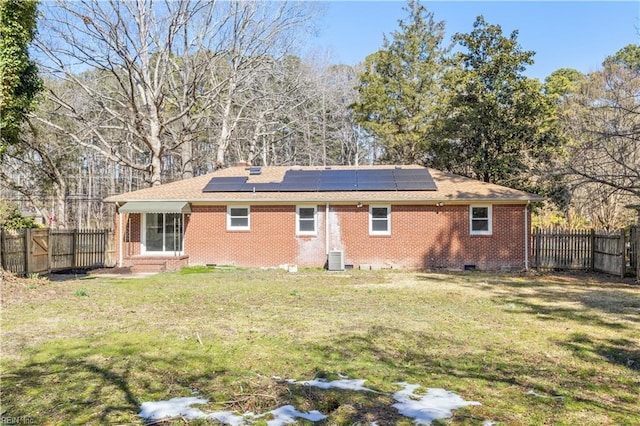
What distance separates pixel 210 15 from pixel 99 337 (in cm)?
2150

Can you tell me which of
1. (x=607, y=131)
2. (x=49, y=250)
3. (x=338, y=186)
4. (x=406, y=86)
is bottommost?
(x=49, y=250)

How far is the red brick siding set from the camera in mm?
17203

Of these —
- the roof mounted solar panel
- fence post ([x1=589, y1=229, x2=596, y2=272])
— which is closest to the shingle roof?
the roof mounted solar panel

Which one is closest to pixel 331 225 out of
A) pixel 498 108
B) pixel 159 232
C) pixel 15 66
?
pixel 159 232

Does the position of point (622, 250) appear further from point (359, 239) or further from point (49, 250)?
point (49, 250)

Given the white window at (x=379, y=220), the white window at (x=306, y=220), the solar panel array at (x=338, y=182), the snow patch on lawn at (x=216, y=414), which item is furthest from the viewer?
the solar panel array at (x=338, y=182)

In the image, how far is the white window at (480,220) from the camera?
17.3m

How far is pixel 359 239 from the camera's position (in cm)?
1773

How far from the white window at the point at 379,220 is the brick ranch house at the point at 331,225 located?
40mm

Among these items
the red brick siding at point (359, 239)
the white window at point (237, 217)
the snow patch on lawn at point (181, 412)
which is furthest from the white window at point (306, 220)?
the snow patch on lawn at point (181, 412)

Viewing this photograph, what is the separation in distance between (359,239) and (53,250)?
436 inches

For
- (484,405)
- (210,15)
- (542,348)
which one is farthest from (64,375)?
(210,15)

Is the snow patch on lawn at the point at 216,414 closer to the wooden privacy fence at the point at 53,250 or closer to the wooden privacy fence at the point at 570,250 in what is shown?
the wooden privacy fence at the point at 53,250

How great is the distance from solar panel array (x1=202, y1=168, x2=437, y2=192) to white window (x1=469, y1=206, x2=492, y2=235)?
1783mm
